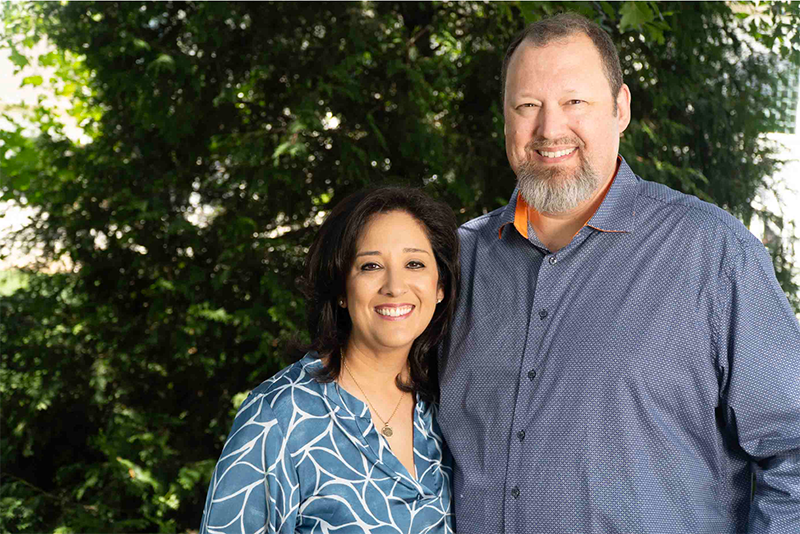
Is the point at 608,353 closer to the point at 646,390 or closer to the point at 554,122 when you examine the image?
the point at 646,390

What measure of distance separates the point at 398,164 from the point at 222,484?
3.16 metres

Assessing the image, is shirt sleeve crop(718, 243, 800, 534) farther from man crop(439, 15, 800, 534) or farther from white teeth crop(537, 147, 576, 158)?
white teeth crop(537, 147, 576, 158)

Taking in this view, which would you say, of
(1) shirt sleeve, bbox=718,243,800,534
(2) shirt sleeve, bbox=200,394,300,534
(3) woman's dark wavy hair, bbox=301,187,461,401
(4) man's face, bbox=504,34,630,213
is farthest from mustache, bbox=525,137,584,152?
(2) shirt sleeve, bbox=200,394,300,534

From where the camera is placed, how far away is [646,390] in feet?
6.03

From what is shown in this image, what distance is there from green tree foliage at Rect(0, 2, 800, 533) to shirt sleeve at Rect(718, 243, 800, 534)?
109 inches

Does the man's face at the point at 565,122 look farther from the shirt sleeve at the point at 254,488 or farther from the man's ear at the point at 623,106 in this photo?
the shirt sleeve at the point at 254,488

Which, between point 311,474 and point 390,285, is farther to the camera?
point 390,285

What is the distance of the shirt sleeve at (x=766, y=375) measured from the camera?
1.78m

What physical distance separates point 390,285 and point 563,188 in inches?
19.6

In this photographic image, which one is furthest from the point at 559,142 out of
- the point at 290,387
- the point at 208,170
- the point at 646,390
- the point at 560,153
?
the point at 208,170

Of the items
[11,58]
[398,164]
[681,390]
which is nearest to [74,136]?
[11,58]

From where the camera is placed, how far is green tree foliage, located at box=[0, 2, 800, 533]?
15.0 feet

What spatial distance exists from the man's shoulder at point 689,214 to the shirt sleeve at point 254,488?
1.05 m

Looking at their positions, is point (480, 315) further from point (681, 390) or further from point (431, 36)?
point (431, 36)
